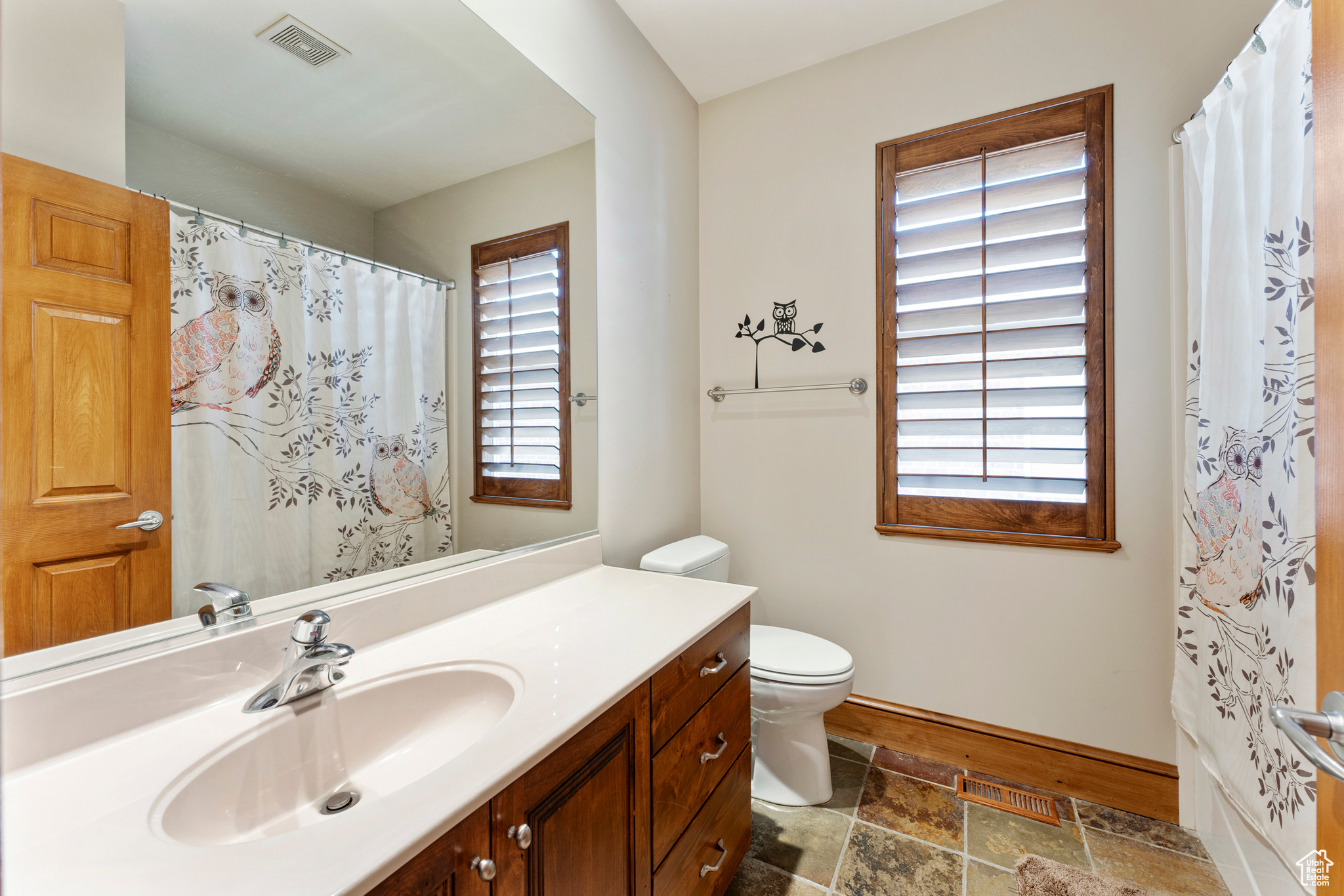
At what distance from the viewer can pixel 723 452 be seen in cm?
230

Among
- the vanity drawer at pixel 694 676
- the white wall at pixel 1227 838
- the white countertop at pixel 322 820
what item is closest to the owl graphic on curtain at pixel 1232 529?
the white wall at pixel 1227 838

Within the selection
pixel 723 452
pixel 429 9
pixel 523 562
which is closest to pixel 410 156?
pixel 429 9

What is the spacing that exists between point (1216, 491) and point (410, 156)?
6.66 ft

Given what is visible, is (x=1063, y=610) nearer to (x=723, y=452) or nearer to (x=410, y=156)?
(x=723, y=452)

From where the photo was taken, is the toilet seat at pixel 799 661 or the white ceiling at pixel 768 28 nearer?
the toilet seat at pixel 799 661

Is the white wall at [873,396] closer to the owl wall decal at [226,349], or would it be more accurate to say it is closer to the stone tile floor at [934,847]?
the stone tile floor at [934,847]

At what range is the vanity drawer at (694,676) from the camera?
3.26 feet

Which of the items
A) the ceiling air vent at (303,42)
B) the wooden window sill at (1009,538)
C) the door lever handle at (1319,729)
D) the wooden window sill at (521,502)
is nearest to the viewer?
the door lever handle at (1319,729)

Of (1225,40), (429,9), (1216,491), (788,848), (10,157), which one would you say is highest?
(1225,40)

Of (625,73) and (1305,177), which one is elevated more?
(625,73)

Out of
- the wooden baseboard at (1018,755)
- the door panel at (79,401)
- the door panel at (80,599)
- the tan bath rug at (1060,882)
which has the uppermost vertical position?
the door panel at (79,401)

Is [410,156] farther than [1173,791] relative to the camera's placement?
No

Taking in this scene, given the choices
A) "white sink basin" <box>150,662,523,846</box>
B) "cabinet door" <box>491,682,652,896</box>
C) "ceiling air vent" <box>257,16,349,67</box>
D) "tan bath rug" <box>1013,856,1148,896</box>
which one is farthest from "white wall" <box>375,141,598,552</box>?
"tan bath rug" <box>1013,856,1148,896</box>

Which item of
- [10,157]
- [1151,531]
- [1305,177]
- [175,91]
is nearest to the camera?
[10,157]
